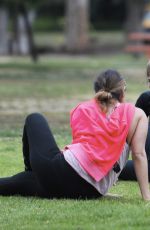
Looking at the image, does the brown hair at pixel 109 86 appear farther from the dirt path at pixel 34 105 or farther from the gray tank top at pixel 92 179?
the dirt path at pixel 34 105

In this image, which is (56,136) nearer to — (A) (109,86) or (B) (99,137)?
(B) (99,137)

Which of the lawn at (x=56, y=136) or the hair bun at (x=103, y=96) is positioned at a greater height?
the hair bun at (x=103, y=96)

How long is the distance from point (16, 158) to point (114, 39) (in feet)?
136

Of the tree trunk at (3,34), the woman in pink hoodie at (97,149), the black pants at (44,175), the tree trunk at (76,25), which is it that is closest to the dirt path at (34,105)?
the black pants at (44,175)

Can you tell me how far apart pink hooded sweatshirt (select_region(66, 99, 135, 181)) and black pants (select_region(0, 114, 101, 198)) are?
5.3 inches

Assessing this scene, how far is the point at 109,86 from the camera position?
695 cm

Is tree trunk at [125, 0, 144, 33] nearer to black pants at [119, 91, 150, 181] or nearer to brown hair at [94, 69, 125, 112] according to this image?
black pants at [119, 91, 150, 181]

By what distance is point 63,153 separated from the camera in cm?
702

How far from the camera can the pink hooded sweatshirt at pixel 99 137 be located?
6.95 meters

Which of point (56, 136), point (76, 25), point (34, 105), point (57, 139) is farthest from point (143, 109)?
point (76, 25)

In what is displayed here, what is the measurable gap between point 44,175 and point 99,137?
0.51 m

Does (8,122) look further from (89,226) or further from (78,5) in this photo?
(78,5)

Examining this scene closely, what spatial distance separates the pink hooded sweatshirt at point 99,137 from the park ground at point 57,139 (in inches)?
11.8

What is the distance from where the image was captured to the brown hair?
695 cm
